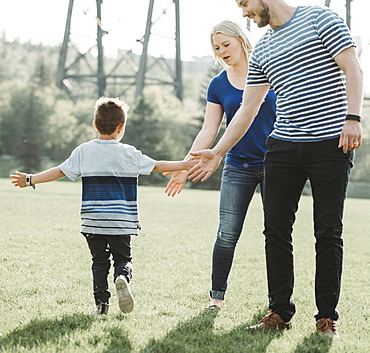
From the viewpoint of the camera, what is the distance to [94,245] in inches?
134

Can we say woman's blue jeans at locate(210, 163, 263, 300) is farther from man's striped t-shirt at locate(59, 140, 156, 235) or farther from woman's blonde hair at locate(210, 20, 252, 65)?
woman's blonde hair at locate(210, 20, 252, 65)

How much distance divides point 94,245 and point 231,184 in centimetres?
94

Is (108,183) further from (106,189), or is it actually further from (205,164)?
(205,164)

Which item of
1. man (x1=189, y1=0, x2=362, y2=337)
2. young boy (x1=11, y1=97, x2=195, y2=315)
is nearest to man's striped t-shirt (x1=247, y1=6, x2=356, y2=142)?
man (x1=189, y1=0, x2=362, y2=337)

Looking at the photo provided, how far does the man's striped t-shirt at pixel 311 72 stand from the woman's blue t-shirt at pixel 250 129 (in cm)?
62

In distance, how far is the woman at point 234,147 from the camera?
12.0 ft

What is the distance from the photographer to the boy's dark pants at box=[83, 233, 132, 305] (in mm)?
3385

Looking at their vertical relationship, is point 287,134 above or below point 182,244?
above

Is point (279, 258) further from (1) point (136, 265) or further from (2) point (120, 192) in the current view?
(1) point (136, 265)

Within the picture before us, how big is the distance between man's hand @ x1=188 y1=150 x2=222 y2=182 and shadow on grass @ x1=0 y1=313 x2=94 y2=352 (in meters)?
1.04

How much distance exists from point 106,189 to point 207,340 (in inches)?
40.8

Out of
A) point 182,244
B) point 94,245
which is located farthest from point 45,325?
point 182,244

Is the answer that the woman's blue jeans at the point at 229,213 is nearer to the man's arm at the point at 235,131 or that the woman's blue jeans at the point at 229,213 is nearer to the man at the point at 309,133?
the man's arm at the point at 235,131

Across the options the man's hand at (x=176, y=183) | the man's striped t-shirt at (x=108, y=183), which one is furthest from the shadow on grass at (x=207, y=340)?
the man's hand at (x=176, y=183)
